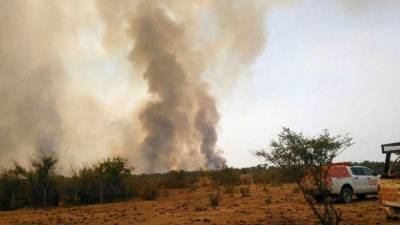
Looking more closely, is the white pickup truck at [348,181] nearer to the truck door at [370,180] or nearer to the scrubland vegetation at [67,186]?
the truck door at [370,180]

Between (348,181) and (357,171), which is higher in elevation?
(357,171)

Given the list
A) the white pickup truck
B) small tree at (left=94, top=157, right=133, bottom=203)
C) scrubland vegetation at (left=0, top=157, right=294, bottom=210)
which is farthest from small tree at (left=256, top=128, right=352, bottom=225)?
small tree at (left=94, top=157, right=133, bottom=203)

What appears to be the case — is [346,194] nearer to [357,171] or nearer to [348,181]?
[348,181]

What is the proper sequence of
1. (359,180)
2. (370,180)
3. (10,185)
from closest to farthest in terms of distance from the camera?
(359,180)
(370,180)
(10,185)

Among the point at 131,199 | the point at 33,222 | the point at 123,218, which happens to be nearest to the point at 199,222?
the point at 123,218

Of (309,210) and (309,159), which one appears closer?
(309,159)

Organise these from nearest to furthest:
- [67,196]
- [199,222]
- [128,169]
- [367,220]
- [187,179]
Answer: [367,220], [199,222], [67,196], [128,169], [187,179]

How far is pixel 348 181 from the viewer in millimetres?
19734

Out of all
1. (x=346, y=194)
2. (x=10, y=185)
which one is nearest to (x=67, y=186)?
(x=10, y=185)

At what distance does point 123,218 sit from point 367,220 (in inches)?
432

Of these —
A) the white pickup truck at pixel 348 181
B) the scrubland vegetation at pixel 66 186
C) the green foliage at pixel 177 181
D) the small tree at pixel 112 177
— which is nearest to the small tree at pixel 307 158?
the white pickup truck at pixel 348 181

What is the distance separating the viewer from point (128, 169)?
3209 centimetres

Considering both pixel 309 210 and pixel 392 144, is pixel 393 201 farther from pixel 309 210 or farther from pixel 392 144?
pixel 309 210

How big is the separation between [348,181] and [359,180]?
910mm
